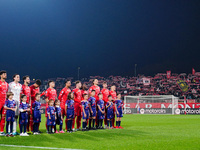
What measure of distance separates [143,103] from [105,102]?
73.8ft

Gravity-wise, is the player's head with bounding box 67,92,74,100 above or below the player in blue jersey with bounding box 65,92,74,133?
above

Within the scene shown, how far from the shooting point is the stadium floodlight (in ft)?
109

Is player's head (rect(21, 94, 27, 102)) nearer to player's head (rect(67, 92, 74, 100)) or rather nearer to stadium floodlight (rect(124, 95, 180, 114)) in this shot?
player's head (rect(67, 92, 74, 100))

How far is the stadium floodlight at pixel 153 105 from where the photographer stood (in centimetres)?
3319

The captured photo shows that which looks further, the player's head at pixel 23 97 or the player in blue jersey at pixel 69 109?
the player in blue jersey at pixel 69 109

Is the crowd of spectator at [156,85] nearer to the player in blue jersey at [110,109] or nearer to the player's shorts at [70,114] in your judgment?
the player in blue jersey at [110,109]

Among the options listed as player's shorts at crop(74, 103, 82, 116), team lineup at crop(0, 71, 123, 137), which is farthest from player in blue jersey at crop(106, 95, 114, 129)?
player's shorts at crop(74, 103, 82, 116)

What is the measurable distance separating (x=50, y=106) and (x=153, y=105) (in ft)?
84.1

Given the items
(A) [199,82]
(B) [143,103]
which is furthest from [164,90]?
(B) [143,103]

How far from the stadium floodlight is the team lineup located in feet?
69.1

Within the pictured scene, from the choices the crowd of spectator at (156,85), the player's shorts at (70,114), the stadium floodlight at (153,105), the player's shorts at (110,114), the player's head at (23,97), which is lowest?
the stadium floodlight at (153,105)

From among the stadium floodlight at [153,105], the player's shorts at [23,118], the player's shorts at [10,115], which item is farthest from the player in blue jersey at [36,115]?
the stadium floodlight at [153,105]

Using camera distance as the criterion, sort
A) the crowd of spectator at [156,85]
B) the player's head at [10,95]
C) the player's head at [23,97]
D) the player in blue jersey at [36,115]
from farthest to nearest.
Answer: the crowd of spectator at [156,85]
the player in blue jersey at [36,115]
the player's head at [23,97]
the player's head at [10,95]

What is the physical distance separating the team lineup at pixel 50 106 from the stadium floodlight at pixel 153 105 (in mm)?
21064
